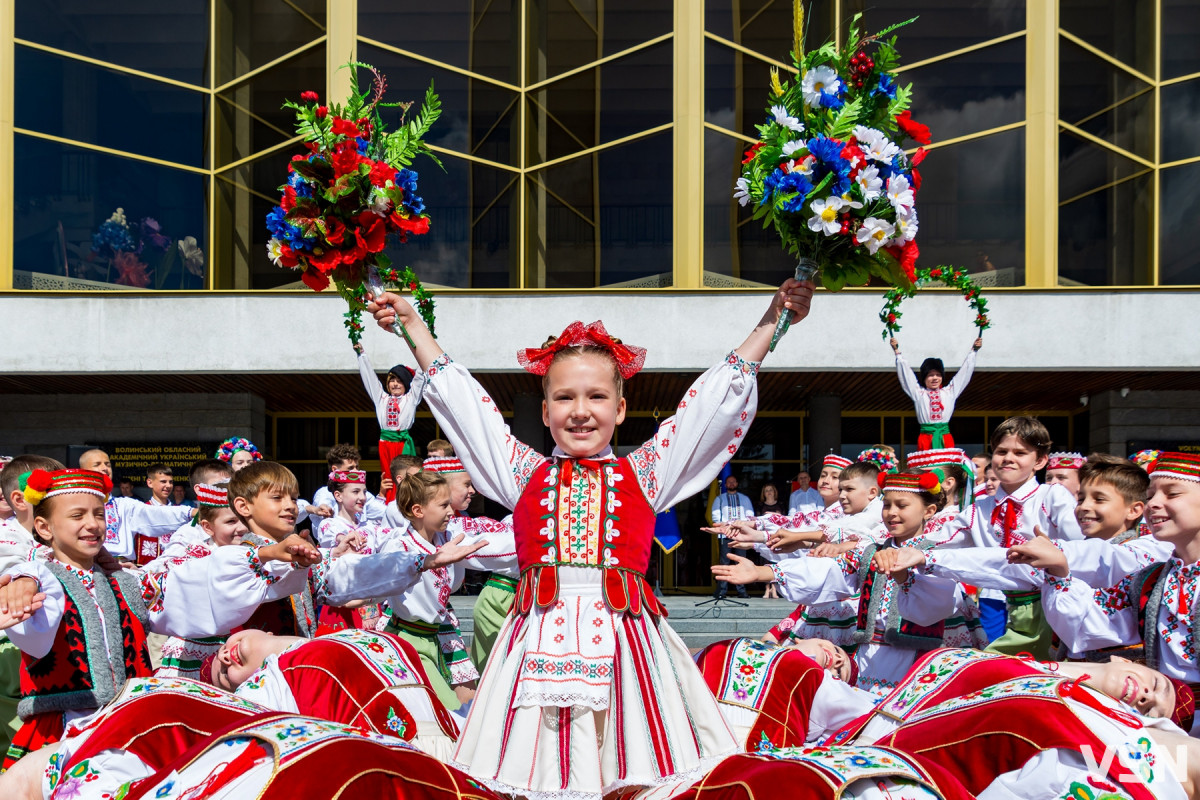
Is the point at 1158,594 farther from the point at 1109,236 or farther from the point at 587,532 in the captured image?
the point at 1109,236

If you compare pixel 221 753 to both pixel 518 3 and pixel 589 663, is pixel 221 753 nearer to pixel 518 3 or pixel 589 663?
pixel 589 663

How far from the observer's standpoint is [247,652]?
2924 mm

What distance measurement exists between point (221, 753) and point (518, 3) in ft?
47.4

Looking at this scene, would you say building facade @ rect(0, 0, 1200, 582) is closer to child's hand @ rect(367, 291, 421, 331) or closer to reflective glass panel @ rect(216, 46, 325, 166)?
reflective glass panel @ rect(216, 46, 325, 166)

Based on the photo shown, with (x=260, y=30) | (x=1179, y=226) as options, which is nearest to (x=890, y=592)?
(x=1179, y=226)

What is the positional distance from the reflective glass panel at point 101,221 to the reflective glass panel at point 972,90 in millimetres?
10528

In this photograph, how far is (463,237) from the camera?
1457cm

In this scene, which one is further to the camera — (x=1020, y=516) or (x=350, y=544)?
(x=1020, y=516)

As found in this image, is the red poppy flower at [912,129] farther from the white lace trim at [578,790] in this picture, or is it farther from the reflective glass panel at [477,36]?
the reflective glass panel at [477,36]

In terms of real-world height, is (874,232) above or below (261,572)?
above

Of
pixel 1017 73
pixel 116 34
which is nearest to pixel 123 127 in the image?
pixel 116 34

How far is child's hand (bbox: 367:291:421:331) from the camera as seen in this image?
289cm

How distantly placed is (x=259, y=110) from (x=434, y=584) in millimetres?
12067

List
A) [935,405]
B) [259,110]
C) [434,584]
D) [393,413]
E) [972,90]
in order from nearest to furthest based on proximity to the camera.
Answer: [434,584]
[935,405]
[393,413]
[972,90]
[259,110]
